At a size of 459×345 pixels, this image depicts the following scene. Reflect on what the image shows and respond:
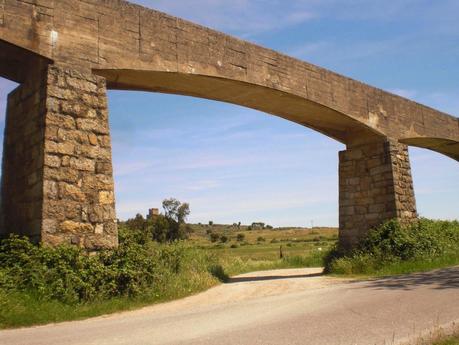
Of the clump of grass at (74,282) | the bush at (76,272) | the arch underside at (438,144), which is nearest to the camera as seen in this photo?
the clump of grass at (74,282)

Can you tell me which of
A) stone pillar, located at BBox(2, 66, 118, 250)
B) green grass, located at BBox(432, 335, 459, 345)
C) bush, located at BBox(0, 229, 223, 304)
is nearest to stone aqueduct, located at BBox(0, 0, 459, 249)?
stone pillar, located at BBox(2, 66, 118, 250)

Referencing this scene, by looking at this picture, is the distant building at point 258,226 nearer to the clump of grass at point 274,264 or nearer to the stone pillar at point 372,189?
the clump of grass at point 274,264

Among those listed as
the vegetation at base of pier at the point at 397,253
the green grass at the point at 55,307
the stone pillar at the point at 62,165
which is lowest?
the green grass at the point at 55,307

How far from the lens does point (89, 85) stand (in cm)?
790

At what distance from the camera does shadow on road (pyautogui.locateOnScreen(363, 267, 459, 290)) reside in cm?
785

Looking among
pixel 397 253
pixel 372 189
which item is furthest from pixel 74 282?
pixel 372 189

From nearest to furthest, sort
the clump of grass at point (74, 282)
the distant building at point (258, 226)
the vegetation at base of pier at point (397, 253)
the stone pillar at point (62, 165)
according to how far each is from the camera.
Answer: the clump of grass at point (74, 282) < the stone pillar at point (62, 165) < the vegetation at base of pier at point (397, 253) < the distant building at point (258, 226)

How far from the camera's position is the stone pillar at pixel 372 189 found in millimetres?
13078

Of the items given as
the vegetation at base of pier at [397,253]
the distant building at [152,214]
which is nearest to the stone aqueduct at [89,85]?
the vegetation at base of pier at [397,253]

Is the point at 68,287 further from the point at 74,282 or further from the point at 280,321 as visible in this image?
the point at 280,321

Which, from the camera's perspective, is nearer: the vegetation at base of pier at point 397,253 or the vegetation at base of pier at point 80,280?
the vegetation at base of pier at point 80,280

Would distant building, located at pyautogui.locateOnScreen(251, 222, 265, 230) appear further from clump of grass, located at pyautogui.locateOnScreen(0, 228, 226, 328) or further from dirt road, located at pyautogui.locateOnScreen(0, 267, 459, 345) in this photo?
dirt road, located at pyautogui.locateOnScreen(0, 267, 459, 345)

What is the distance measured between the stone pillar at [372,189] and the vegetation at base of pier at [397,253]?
0.52m

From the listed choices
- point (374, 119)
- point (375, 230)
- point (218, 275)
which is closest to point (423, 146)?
point (374, 119)
